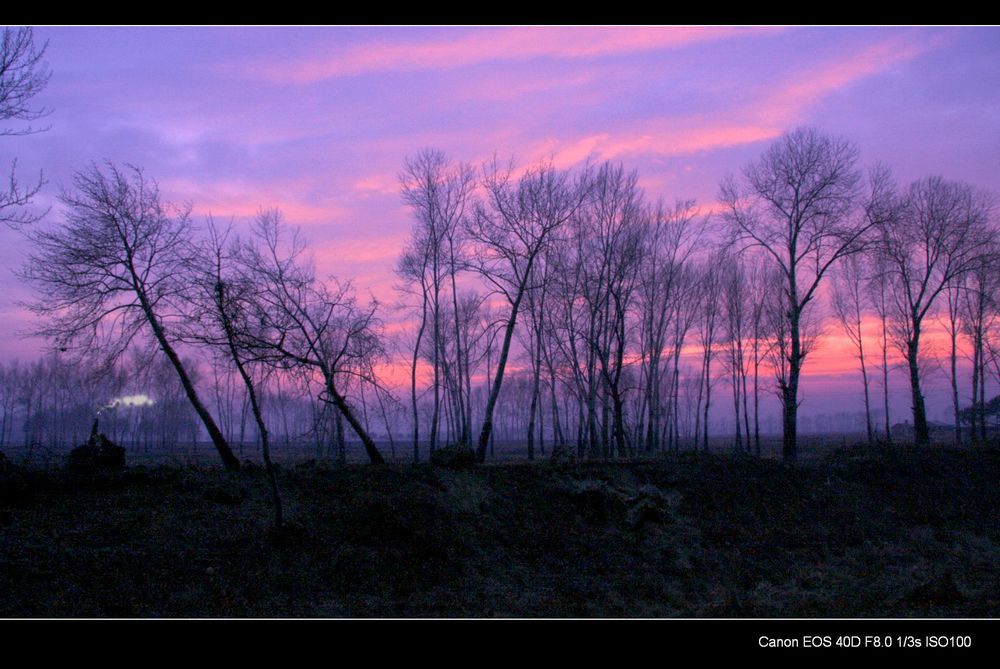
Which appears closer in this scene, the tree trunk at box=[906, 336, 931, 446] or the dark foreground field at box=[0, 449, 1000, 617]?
the dark foreground field at box=[0, 449, 1000, 617]

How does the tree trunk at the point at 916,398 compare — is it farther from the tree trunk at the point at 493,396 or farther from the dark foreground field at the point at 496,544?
the tree trunk at the point at 493,396

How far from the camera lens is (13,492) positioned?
1484cm

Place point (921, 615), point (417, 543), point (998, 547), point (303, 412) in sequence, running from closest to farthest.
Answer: point (921, 615) → point (417, 543) → point (998, 547) → point (303, 412)

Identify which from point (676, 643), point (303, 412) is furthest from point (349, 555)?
point (303, 412)

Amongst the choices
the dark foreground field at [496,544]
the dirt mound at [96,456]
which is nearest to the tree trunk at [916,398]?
the dark foreground field at [496,544]

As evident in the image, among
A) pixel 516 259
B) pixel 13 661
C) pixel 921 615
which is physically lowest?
pixel 921 615

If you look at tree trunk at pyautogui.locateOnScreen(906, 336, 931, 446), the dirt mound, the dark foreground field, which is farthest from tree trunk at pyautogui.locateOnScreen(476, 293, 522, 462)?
tree trunk at pyautogui.locateOnScreen(906, 336, 931, 446)

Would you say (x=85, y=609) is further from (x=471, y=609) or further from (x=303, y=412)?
(x=303, y=412)

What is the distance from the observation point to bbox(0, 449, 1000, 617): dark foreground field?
39.5 feet

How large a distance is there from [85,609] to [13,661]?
4.90m

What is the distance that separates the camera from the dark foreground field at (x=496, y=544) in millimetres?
12047

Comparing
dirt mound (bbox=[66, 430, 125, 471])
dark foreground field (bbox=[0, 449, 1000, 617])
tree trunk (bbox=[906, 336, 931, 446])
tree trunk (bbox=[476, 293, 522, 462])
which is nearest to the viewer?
dark foreground field (bbox=[0, 449, 1000, 617])

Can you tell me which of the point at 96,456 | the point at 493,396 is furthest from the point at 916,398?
the point at 96,456

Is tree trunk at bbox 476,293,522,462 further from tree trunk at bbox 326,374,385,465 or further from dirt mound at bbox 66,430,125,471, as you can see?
dirt mound at bbox 66,430,125,471
